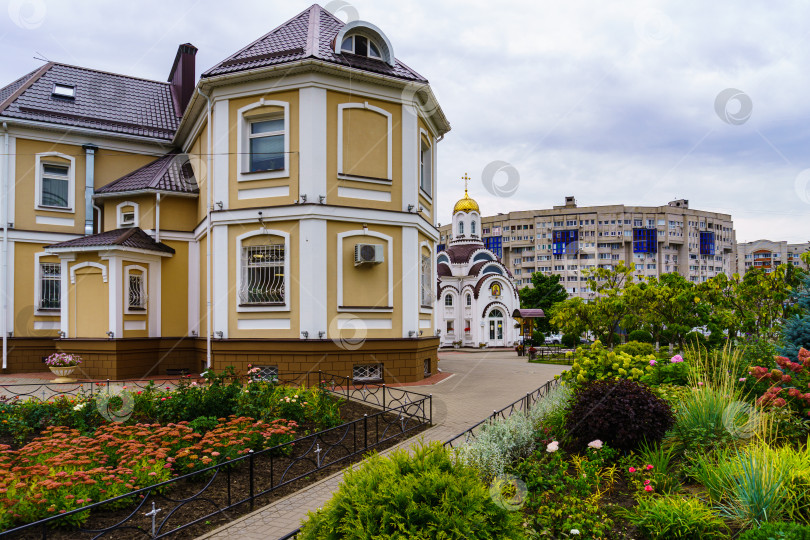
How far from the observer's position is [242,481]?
23.3 feet

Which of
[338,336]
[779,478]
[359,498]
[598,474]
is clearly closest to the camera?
[359,498]

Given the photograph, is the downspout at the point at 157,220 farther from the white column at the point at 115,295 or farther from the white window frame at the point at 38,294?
the white window frame at the point at 38,294

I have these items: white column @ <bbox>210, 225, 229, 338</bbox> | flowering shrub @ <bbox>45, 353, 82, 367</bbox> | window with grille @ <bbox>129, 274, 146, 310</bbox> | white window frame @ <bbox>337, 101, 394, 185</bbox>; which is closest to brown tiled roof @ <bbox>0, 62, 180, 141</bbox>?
window with grille @ <bbox>129, 274, 146, 310</bbox>

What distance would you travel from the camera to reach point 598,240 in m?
89.9

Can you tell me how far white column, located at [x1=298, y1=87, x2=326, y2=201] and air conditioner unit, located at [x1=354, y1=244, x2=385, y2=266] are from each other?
5.93 feet

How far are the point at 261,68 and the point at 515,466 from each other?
493 inches

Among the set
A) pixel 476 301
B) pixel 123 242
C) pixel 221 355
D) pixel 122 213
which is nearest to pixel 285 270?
pixel 221 355

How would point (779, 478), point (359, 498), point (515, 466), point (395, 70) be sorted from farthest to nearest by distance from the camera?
point (395, 70) < point (515, 466) < point (779, 478) < point (359, 498)

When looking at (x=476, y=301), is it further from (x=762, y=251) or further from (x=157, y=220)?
(x=762, y=251)

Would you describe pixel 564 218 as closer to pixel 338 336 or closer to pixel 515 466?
pixel 338 336

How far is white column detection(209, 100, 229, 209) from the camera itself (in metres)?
15.6

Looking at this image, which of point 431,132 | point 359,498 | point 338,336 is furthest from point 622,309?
point 359,498

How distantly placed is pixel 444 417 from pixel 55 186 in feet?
58.2

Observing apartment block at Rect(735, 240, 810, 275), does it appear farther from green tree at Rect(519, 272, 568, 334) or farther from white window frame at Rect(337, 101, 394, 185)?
Result: white window frame at Rect(337, 101, 394, 185)
